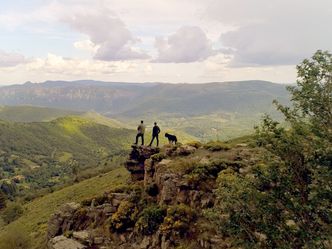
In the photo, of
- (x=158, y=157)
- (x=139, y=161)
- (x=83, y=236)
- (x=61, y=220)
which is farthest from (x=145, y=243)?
(x=139, y=161)

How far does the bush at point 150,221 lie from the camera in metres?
36.0

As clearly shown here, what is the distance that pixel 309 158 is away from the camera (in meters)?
18.4

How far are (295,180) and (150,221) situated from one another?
786 inches

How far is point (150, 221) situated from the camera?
36.3m

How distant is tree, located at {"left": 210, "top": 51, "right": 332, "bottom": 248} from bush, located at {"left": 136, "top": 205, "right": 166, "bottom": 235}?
1647 cm

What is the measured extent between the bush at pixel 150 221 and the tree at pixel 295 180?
648 inches

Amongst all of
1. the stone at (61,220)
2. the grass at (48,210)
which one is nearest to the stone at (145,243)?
the stone at (61,220)

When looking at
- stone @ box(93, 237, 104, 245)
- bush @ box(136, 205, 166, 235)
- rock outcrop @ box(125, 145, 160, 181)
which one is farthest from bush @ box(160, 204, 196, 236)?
rock outcrop @ box(125, 145, 160, 181)

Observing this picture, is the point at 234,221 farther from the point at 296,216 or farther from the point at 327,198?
the point at 327,198

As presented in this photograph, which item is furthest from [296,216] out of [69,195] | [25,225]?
[69,195]

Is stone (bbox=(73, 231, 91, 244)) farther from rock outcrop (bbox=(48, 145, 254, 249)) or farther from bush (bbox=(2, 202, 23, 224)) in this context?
bush (bbox=(2, 202, 23, 224))

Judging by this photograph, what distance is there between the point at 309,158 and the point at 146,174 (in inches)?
1166

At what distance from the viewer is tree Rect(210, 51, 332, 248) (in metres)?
17.8

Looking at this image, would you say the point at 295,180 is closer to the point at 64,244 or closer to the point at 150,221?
the point at 150,221
